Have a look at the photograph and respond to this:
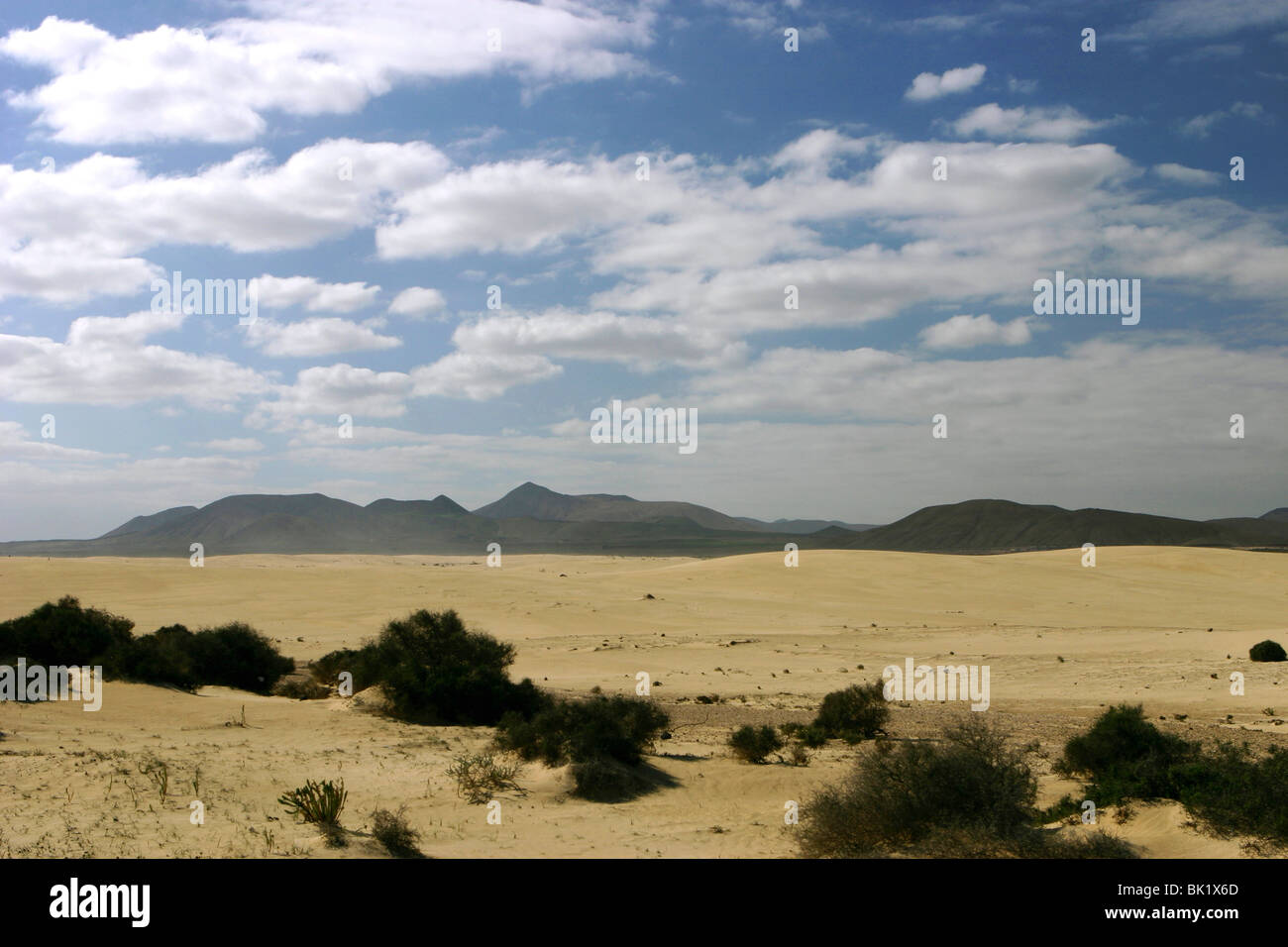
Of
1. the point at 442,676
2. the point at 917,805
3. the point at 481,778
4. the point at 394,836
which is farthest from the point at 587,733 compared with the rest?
the point at 442,676

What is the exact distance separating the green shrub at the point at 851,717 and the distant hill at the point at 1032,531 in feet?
411

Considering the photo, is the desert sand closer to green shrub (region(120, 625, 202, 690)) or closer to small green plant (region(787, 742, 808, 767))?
small green plant (region(787, 742, 808, 767))

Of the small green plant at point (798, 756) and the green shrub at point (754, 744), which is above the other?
the green shrub at point (754, 744)

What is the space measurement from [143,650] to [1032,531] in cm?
15055

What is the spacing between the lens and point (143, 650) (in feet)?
61.9

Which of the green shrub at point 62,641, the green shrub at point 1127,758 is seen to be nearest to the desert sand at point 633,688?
the green shrub at point 1127,758

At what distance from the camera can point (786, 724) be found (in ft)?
53.8

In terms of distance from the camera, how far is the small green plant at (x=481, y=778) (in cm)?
1126

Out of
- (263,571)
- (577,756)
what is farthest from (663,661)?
(263,571)

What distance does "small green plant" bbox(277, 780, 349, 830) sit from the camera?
9.17 m

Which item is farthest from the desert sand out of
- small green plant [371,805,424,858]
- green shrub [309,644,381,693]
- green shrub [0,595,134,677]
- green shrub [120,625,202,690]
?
green shrub [0,595,134,677]

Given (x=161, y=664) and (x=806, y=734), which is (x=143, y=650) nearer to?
(x=161, y=664)

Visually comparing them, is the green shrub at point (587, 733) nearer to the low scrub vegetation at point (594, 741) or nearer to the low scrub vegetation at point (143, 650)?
the low scrub vegetation at point (594, 741)
